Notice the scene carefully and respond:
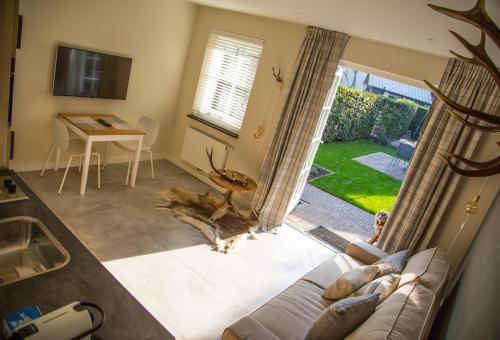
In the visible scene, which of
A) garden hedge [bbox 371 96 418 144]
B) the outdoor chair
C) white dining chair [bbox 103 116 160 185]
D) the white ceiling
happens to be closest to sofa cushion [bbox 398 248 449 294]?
the white ceiling

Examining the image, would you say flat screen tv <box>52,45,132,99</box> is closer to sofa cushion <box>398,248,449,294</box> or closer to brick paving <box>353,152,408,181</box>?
sofa cushion <box>398,248,449,294</box>

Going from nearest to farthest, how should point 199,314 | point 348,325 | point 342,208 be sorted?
point 348,325 → point 199,314 → point 342,208

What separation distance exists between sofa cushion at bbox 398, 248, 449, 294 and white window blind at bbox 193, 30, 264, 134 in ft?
10.0

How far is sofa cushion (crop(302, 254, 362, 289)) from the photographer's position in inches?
119

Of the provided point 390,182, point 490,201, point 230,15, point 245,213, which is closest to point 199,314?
point 245,213

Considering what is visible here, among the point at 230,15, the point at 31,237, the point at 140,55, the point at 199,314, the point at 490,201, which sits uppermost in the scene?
the point at 230,15

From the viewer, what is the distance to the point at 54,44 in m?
4.05

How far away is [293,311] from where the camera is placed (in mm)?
2508

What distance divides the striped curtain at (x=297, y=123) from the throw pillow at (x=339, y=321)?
2.54 meters

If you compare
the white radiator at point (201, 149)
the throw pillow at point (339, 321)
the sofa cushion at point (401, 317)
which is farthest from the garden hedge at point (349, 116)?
the throw pillow at point (339, 321)

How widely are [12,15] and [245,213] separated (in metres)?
3.29

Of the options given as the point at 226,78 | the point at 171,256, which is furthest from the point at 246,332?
the point at 226,78

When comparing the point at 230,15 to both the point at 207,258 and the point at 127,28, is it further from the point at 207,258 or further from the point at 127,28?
the point at 207,258

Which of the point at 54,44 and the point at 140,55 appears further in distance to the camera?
the point at 140,55
